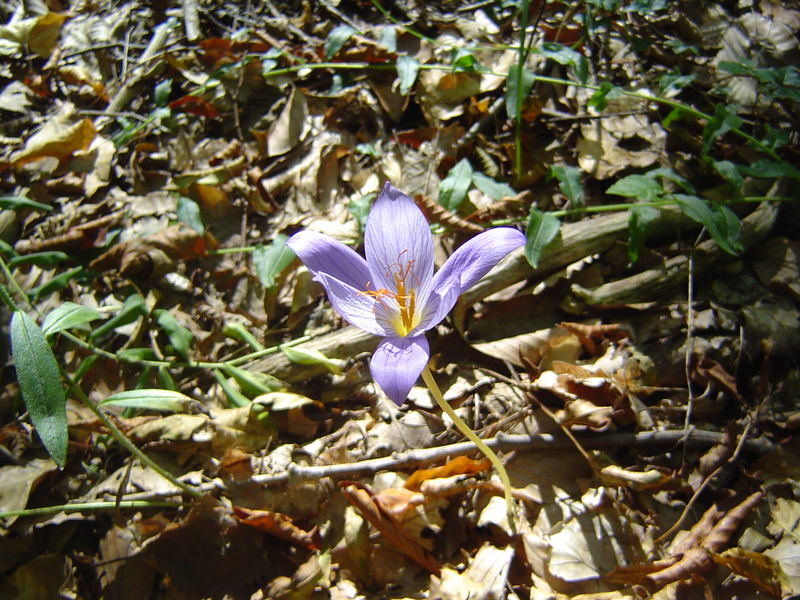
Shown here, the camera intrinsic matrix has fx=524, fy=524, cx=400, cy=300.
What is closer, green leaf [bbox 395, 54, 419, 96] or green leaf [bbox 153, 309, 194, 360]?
green leaf [bbox 153, 309, 194, 360]

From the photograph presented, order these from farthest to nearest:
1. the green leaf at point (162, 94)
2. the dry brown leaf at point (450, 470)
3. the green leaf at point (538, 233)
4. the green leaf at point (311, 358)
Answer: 1. the green leaf at point (162, 94)
2. the green leaf at point (311, 358)
3. the green leaf at point (538, 233)
4. the dry brown leaf at point (450, 470)

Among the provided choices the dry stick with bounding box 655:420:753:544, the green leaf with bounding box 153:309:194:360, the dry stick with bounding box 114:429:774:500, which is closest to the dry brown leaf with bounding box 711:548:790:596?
the dry stick with bounding box 655:420:753:544

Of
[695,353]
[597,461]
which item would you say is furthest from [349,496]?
[695,353]

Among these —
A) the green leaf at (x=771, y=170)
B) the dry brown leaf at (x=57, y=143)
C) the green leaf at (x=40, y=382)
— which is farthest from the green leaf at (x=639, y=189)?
the dry brown leaf at (x=57, y=143)

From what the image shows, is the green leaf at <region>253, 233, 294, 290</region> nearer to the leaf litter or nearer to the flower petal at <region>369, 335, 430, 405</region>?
the leaf litter

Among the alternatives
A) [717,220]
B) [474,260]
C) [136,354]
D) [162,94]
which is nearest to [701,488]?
[717,220]

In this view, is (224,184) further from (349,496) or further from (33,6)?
(33,6)

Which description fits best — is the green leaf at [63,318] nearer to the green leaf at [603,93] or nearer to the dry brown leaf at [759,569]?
the dry brown leaf at [759,569]
